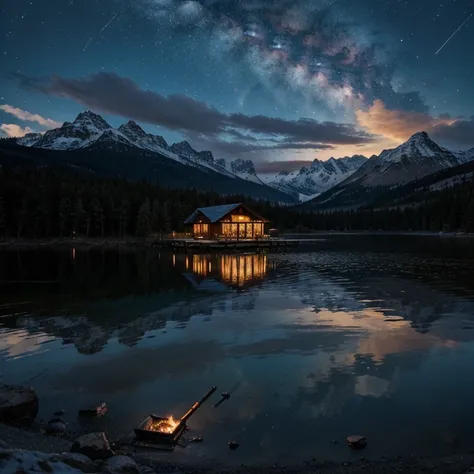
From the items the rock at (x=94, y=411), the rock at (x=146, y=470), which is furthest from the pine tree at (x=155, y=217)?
the rock at (x=146, y=470)

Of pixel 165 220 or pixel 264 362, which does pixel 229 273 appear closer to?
pixel 264 362

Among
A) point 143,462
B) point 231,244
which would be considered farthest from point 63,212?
point 143,462

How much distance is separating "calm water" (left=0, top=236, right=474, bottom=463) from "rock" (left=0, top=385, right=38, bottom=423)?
788mm

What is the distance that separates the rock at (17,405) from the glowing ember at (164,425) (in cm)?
303

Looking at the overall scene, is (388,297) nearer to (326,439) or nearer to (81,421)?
(326,439)

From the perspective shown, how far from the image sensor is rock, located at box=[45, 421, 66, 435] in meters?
9.30

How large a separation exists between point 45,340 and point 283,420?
35.8 feet

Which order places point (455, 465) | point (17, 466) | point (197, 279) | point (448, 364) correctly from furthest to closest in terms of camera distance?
point (197, 279), point (448, 364), point (455, 465), point (17, 466)

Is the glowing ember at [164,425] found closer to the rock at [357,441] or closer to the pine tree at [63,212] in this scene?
the rock at [357,441]

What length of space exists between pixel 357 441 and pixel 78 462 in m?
5.33

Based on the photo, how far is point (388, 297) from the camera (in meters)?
25.5

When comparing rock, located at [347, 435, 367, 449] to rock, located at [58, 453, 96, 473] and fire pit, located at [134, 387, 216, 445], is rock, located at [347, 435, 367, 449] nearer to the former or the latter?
fire pit, located at [134, 387, 216, 445]

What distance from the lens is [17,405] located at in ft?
32.5

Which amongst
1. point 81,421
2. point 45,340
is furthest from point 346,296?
point 81,421
